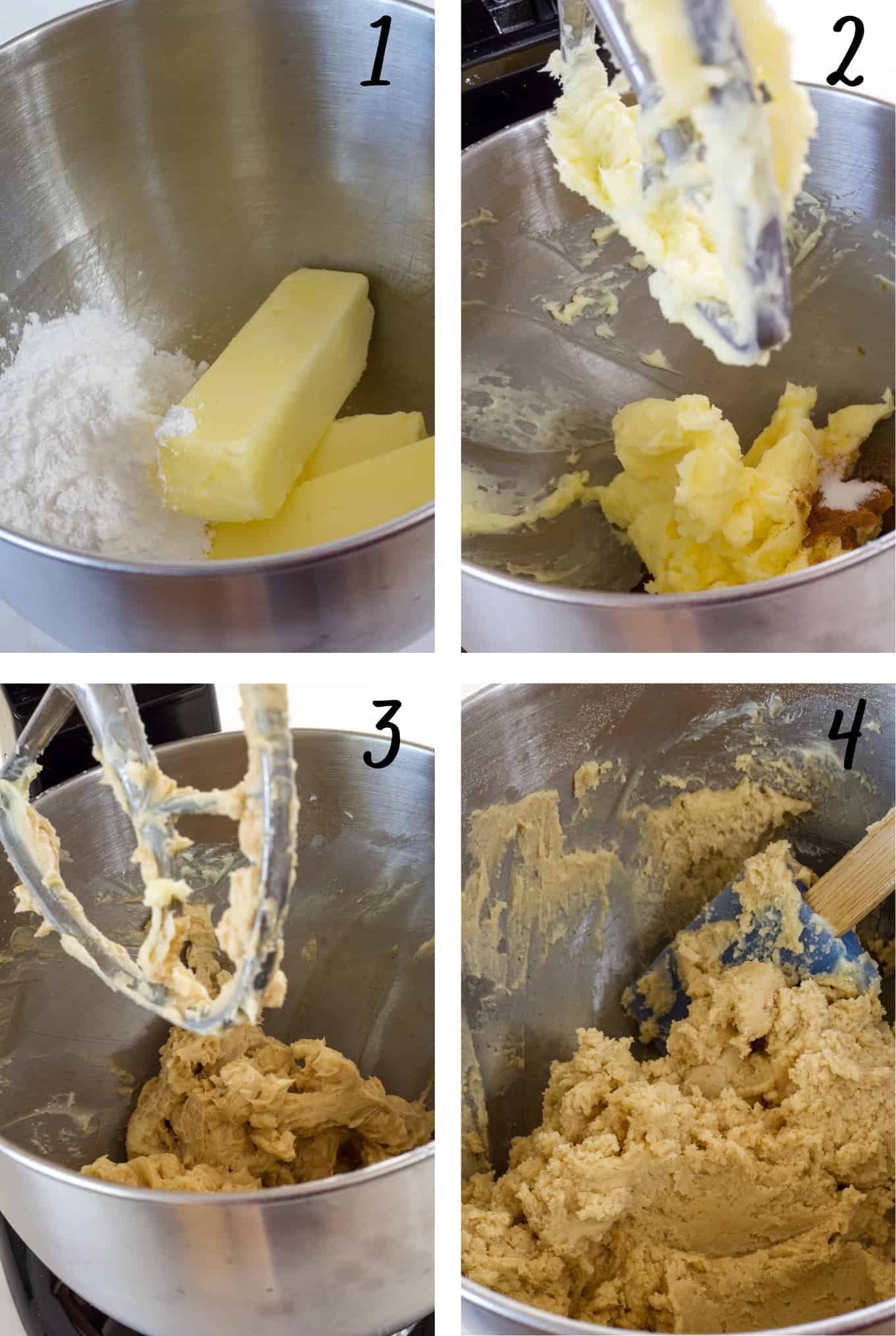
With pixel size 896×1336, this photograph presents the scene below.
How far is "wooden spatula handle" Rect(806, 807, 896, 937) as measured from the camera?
812 millimetres

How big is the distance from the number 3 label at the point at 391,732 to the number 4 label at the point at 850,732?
321 millimetres

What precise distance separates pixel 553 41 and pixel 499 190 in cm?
10

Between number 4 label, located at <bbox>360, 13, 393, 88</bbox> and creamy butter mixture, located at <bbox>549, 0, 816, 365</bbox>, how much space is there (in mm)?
113

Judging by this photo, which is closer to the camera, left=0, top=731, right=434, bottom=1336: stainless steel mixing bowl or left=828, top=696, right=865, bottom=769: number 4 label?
left=0, top=731, right=434, bottom=1336: stainless steel mixing bowl

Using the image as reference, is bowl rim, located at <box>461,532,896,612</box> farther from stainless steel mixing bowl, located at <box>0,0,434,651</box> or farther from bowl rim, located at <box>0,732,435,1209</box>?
bowl rim, located at <box>0,732,435,1209</box>

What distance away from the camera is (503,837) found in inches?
32.2

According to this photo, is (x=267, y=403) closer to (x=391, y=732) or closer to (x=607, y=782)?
(x=391, y=732)

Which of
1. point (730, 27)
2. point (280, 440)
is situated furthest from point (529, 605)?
point (730, 27)

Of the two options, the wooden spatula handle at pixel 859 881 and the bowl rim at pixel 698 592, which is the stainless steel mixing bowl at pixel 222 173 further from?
the wooden spatula handle at pixel 859 881

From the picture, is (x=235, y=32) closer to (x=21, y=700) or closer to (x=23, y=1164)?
(x=21, y=700)

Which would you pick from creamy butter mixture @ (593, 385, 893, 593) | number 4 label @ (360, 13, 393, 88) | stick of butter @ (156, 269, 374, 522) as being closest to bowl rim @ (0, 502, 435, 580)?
stick of butter @ (156, 269, 374, 522)

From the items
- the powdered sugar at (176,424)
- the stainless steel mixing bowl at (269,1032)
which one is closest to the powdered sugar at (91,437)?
the powdered sugar at (176,424)

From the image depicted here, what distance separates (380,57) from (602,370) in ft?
0.81

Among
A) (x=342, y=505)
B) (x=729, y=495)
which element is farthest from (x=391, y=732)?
(x=729, y=495)
